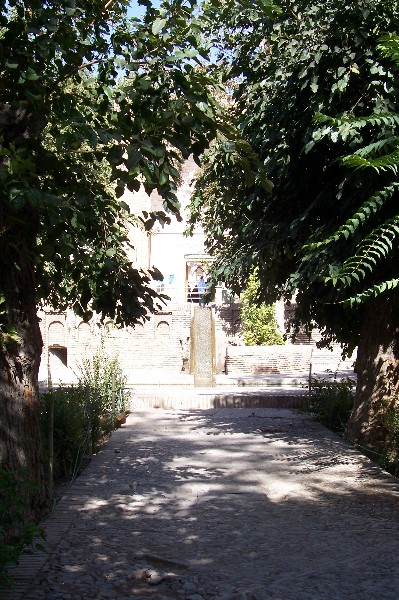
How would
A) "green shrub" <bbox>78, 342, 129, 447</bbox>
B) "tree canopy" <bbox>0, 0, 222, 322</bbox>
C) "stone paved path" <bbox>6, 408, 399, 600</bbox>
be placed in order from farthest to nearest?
"green shrub" <bbox>78, 342, 129, 447</bbox> → "tree canopy" <bbox>0, 0, 222, 322</bbox> → "stone paved path" <bbox>6, 408, 399, 600</bbox>

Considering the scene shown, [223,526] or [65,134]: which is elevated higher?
[65,134]

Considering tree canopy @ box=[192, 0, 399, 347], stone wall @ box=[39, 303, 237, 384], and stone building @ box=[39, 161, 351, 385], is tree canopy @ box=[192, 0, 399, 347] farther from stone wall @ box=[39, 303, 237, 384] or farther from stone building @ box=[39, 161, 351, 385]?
stone wall @ box=[39, 303, 237, 384]

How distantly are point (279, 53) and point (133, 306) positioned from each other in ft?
13.2

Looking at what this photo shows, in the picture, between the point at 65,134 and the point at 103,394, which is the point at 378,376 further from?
the point at 65,134

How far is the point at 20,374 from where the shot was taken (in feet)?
22.1

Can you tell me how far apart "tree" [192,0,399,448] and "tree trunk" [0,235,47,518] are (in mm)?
2713

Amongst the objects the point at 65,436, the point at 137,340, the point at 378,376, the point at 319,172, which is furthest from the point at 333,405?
the point at 137,340

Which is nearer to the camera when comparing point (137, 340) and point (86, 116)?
point (86, 116)

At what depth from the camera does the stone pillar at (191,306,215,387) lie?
24122mm

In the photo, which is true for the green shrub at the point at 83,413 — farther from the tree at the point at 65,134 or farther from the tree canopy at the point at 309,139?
the tree canopy at the point at 309,139

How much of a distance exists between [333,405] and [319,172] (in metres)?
4.96

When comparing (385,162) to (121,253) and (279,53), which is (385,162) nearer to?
(121,253)

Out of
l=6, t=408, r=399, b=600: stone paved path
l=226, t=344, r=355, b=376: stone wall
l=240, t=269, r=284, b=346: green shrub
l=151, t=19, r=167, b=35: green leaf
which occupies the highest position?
l=151, t=19, r=167, b=35: green leaf

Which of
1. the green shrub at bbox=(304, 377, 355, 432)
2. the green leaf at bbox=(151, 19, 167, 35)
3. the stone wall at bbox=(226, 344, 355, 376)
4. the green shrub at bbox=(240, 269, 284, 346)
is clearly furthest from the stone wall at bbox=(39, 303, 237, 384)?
the green leaf at bbox=(151, 19, 167, 35)
